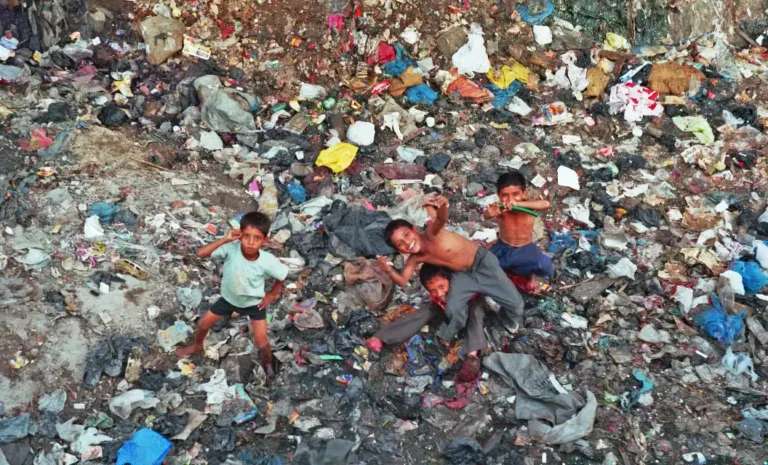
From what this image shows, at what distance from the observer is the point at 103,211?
5891 mm

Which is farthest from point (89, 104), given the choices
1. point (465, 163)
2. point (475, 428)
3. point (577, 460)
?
point (577, 460)

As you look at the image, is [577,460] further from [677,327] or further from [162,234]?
[162,234]

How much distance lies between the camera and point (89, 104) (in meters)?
7.07

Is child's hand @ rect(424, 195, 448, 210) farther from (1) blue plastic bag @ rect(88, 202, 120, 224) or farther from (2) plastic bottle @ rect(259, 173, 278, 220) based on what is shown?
(1) blue plastic bag @ rect(88, 202, 120, 224)

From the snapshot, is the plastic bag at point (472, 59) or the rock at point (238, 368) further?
the plastic bag at point (472, 59)

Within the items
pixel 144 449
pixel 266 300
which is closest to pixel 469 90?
pixel 266 300

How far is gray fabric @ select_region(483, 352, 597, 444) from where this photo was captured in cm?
458

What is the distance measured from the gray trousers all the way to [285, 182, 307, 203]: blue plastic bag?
177 cm

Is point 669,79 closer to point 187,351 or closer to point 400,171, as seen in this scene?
point 400,171

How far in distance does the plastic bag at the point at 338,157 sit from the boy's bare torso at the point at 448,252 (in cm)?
225

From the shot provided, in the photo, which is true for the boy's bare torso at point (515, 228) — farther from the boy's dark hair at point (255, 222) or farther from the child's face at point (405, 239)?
the boy's dark hair at point (255, 222)

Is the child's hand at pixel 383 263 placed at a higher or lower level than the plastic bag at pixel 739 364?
higher

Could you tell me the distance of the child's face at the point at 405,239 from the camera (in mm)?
4512

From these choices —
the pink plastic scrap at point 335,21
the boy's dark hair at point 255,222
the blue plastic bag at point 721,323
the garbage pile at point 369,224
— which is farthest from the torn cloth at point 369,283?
the pink plastic scrap at point 335,21
